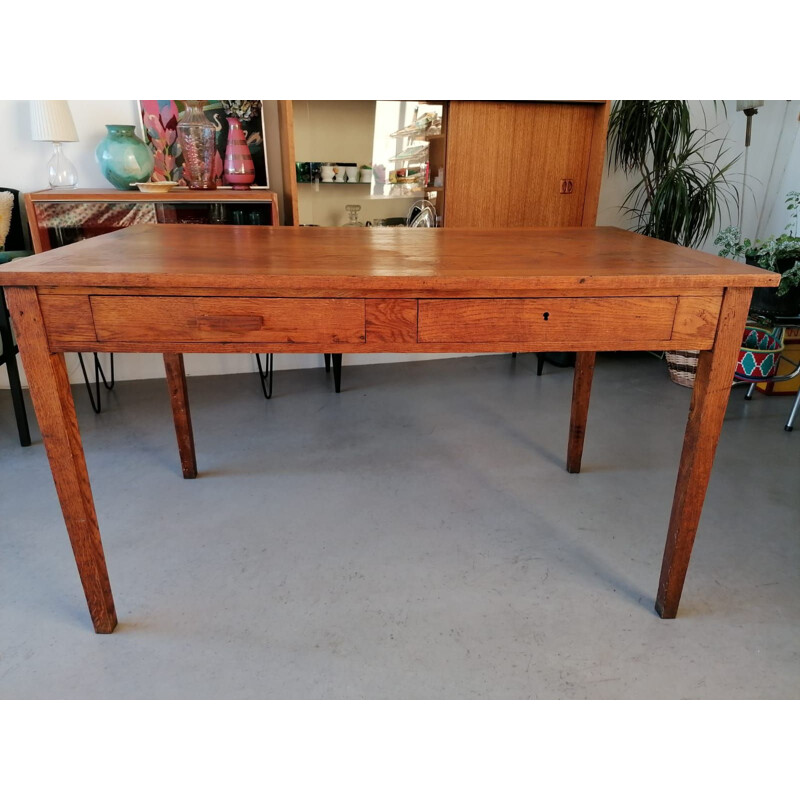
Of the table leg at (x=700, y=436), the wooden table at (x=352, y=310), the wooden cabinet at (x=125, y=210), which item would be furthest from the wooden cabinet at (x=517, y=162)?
the table leg at (x=700, y=436)

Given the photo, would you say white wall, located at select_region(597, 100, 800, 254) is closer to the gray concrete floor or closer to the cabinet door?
the cabinet door

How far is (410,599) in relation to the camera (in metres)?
1.64

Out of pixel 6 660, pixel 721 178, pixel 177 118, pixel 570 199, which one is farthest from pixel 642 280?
pixel 721 178

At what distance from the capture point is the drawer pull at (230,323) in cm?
130

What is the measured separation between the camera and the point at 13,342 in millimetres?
2443

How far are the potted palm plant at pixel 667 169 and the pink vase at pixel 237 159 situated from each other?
1.98 m

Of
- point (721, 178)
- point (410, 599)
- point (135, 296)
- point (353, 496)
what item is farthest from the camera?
point (721, 178)

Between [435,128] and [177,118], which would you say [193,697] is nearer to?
[177,118]

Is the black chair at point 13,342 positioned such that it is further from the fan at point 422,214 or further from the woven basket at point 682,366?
the woven basket at point 682,366

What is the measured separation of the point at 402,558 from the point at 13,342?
1792 mm

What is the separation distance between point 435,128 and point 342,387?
1384 mm

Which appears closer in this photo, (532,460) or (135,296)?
(135,296)

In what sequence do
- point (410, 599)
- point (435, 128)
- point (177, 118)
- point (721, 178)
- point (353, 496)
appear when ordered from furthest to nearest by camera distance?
point (721, 178), point (435, 128), point (177, 118), point (353, 496), point (410, 599)

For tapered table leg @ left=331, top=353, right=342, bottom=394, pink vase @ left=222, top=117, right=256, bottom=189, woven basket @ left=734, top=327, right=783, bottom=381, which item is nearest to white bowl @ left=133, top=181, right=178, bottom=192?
pink vase @ left=222, top=117, right=256, bottom=189
